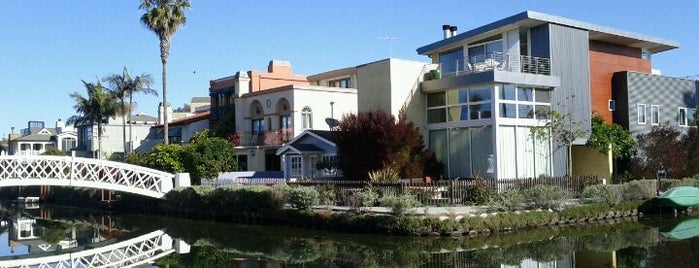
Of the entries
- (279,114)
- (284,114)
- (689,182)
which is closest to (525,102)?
(689,182)

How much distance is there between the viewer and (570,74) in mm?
34156

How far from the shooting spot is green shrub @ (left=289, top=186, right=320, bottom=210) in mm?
28281

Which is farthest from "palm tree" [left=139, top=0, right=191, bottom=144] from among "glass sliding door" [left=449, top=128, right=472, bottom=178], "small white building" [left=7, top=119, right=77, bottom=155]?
"small white building" [left=7, top=119, right=77, bottom=155]

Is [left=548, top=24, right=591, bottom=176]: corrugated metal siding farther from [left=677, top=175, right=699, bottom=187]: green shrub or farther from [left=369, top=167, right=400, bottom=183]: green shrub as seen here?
[left=369, top=167, right=400, bottom=183]: green shrub

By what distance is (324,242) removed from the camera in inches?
930

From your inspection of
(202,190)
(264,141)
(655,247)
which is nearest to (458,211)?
(655,247)

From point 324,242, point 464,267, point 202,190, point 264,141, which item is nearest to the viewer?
point 464,267

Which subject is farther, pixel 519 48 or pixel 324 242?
pixel 519 48

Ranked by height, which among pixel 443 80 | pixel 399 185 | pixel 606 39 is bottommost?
pixel 399 185

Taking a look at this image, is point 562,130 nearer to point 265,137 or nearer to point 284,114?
point 284,114

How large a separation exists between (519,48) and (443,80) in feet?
13.3

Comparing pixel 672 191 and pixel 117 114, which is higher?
pixel 117 114

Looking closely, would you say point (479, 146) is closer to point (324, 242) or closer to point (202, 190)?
point (324, 242)

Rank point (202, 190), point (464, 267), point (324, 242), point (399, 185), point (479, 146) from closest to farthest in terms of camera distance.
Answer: point (464, 267) → point (324, 242) → point (399, 185) → point (479, 146) → point (202, 190)
